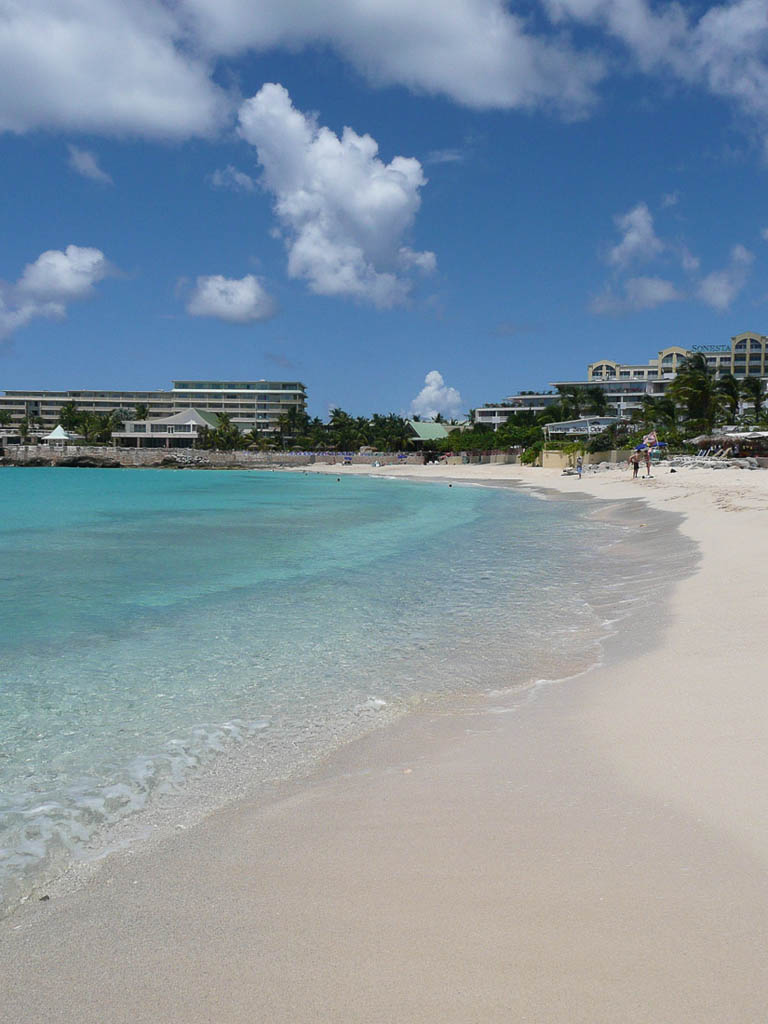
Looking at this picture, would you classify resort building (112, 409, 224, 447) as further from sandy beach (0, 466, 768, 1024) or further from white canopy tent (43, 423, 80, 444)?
sandy beach (0, 466, 768, 1024)

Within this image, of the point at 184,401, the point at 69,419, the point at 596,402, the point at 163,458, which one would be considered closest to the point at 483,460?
the point at 596,402

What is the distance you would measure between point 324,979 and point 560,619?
7.70m

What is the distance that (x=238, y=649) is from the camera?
29.2 feet

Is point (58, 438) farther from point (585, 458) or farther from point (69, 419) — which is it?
point (585, 458)

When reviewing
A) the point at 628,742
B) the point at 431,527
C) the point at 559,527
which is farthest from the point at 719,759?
the point at 431,527

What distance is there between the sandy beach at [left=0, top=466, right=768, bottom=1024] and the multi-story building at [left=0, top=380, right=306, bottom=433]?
14983 cm

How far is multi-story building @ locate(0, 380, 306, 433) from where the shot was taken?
158250 mm

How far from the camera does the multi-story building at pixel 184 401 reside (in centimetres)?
15825

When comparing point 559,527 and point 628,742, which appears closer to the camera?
point 628,742

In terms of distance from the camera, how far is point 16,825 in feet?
14.8

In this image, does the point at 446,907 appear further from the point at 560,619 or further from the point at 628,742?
the point at 560,619

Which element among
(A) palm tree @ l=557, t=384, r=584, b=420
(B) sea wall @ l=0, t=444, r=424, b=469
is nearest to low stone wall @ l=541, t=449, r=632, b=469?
(A) palm tree @ l=557, t=384, r=584, b=420

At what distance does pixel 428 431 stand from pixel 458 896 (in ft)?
403

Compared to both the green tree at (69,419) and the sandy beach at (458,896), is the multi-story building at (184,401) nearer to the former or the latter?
the green tree at (69,419)
